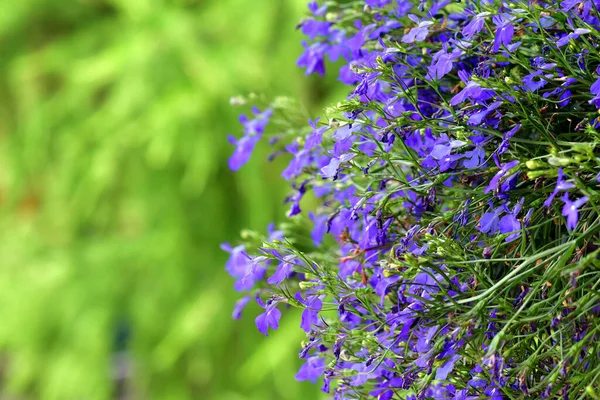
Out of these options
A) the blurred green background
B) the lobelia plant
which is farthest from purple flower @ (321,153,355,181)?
the blurred green background

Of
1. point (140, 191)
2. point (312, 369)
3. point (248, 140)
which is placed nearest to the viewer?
point (312, 369)

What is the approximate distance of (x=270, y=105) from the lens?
656mm

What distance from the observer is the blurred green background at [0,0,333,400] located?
209 cm

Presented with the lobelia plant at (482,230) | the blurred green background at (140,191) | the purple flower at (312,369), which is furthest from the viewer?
the blurred green background at (140,191)

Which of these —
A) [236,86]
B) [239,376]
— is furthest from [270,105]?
[239,376]

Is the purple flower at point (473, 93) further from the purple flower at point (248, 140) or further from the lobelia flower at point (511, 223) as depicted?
the purple flower at point (248, 140)

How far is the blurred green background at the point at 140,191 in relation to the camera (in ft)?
6.86

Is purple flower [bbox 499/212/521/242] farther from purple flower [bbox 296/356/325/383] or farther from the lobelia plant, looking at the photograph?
purple flower [bbox 296/356/325/383]

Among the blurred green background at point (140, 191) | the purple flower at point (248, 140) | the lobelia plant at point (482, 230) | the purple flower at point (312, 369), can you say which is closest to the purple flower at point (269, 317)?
the lobelia plant at point (482, 230)

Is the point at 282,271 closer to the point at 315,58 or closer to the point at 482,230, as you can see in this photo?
the point at 482,230

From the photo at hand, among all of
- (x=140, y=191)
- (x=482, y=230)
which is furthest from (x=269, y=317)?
(x=140, y=191)

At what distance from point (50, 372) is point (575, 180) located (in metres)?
2.62

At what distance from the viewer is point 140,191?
2320 millimetres

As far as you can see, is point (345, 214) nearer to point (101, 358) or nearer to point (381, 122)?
point (381, 122)
